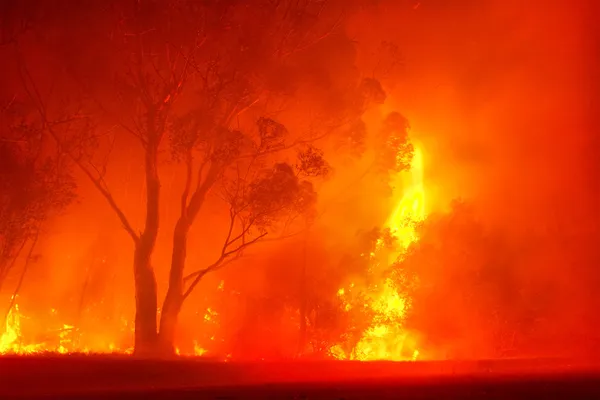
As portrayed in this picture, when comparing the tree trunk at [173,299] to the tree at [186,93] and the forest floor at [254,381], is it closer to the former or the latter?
the tree at [186,93]

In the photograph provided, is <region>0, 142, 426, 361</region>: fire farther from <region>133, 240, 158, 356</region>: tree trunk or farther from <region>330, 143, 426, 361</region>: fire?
<region>133, 240, 158, 356</region>: tree trunk

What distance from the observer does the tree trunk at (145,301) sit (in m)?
19.8

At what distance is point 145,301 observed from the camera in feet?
65.2

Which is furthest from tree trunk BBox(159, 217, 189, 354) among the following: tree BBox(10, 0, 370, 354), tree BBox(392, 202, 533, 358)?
tree BBox(392, 202, 533, 358)

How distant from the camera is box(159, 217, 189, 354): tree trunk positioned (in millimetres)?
20016

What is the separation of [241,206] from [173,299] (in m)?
3.41

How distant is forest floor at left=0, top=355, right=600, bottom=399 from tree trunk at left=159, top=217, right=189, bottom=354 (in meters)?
5.04

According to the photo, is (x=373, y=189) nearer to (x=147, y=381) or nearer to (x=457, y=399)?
(x=147, y=381)

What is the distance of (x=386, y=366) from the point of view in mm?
16484

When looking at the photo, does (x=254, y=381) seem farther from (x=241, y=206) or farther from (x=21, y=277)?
(x=21, y=277)

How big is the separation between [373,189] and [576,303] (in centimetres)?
957

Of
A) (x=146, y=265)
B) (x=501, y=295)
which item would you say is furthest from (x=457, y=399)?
(x=501, y=295)

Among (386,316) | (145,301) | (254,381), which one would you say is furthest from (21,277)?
(254,381)

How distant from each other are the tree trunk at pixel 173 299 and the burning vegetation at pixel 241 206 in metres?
0.06
